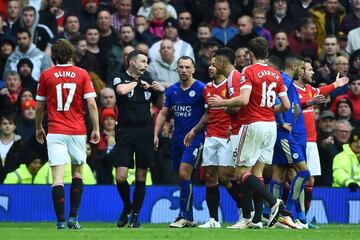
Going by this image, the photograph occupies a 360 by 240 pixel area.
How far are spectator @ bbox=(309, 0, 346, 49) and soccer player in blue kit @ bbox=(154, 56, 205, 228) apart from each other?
849 cm

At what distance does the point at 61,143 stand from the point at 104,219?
4.53 metres

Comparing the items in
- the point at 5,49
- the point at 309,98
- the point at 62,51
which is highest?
the point at 5,49

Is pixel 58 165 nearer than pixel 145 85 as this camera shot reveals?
Yes

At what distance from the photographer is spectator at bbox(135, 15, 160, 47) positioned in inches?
1045

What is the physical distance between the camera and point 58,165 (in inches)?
675

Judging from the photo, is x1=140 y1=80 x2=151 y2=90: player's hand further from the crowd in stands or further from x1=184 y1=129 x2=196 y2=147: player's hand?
the crowd in stands

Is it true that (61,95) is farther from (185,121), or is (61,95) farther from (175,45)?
(175,45)

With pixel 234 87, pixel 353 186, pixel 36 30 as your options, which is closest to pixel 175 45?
pixel 36 30

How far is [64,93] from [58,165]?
97cm

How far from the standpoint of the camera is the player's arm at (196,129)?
18.8 m

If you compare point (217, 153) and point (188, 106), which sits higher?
point (188, 106)

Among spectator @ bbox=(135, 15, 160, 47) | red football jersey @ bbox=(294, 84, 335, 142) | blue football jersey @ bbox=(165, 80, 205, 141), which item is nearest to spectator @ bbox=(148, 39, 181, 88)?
spectator @ bbox=(135, 15, 160, 47)

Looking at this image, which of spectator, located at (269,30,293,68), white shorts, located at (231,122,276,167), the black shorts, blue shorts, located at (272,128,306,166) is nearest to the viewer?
white shorts, located at (231,122,276,167)

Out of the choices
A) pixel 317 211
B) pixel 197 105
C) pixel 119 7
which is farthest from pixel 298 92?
pixel 119 7
